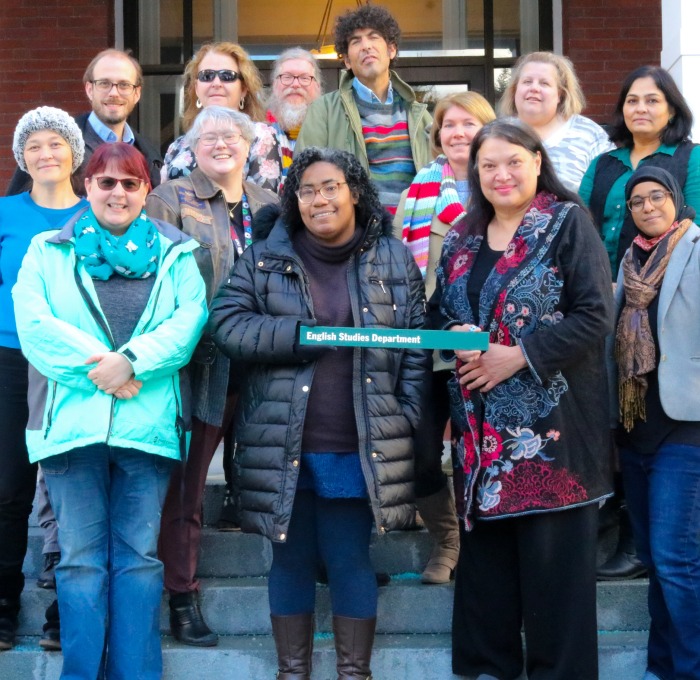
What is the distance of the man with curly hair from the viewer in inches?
211

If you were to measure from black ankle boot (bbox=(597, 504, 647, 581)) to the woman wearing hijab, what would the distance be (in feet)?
1.51

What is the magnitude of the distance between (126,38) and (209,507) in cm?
534

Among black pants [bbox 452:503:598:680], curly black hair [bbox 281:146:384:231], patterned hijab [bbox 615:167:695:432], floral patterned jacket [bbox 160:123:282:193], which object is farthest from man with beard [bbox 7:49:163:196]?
black pants [bbox 452:503:598:680]

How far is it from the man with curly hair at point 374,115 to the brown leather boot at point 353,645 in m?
2.10

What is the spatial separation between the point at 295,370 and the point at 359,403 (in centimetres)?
26

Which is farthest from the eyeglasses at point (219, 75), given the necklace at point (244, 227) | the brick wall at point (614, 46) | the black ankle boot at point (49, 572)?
the brick wall at point (614, 46)

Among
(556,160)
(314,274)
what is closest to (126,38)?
(556,160)

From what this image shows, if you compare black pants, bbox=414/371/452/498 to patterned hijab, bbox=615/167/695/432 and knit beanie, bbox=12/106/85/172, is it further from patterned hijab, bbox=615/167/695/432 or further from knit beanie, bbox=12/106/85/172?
knit beanie, bbox=12/106/85/172

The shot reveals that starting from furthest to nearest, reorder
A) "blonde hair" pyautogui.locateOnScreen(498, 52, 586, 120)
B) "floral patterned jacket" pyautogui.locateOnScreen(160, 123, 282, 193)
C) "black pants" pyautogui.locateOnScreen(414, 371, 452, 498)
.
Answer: "blonde hair" pyautogui.locateOnScreen(498, 52, 586, 120) → "floral patterned jacket" pyautogui.locateOnScreen(160, 123, 282, 193) → "black pants" pyautogui.locateOnScreen(414, 371, 452, 498)

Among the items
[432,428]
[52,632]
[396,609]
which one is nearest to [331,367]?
[432,428]

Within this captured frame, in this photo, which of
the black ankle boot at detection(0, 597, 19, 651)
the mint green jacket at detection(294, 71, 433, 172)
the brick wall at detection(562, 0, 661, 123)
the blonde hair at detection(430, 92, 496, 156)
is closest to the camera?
the black ankle boot at detection(0, 597, 19, 651)

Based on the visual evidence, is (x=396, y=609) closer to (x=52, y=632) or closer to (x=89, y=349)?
(x=52, y=632)

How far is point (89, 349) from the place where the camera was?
3869mm

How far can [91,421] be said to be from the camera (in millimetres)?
3885
